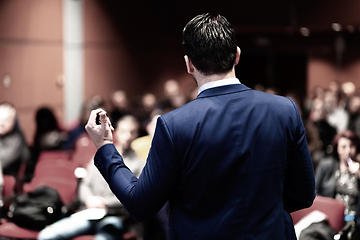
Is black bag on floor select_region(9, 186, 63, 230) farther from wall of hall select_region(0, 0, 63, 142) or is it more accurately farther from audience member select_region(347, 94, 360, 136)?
audience member select_region(347, 94, 360, 136)

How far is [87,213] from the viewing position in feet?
12.1

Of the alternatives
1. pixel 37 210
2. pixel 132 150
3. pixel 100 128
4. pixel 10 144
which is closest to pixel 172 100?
pixel 10 144

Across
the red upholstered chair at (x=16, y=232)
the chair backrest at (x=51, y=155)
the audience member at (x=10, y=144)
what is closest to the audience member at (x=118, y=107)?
the chair backrest at (x=51, y=155)

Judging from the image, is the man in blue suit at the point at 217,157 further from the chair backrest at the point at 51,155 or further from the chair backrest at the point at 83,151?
the chair backrest at the point at 51,155

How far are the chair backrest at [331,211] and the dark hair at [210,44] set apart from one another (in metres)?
2.40

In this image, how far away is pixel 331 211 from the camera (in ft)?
10.9

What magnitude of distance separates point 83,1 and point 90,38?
70 centimetres

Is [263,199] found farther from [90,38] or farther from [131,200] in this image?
[90,38]

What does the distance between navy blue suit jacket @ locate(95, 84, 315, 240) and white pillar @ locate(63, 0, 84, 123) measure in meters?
7.09

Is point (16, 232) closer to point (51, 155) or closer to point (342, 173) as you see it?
point (51, 155)

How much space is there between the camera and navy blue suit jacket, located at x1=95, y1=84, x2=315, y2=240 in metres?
1.15

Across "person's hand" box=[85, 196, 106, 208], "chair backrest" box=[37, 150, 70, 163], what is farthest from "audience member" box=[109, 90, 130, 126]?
"person's hand" box=[85, 196, 106, 208]

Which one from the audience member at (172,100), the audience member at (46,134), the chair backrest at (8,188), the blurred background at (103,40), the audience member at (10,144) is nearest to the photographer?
the chair backrest at (8,188)

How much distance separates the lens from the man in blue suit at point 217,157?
1.15 m
